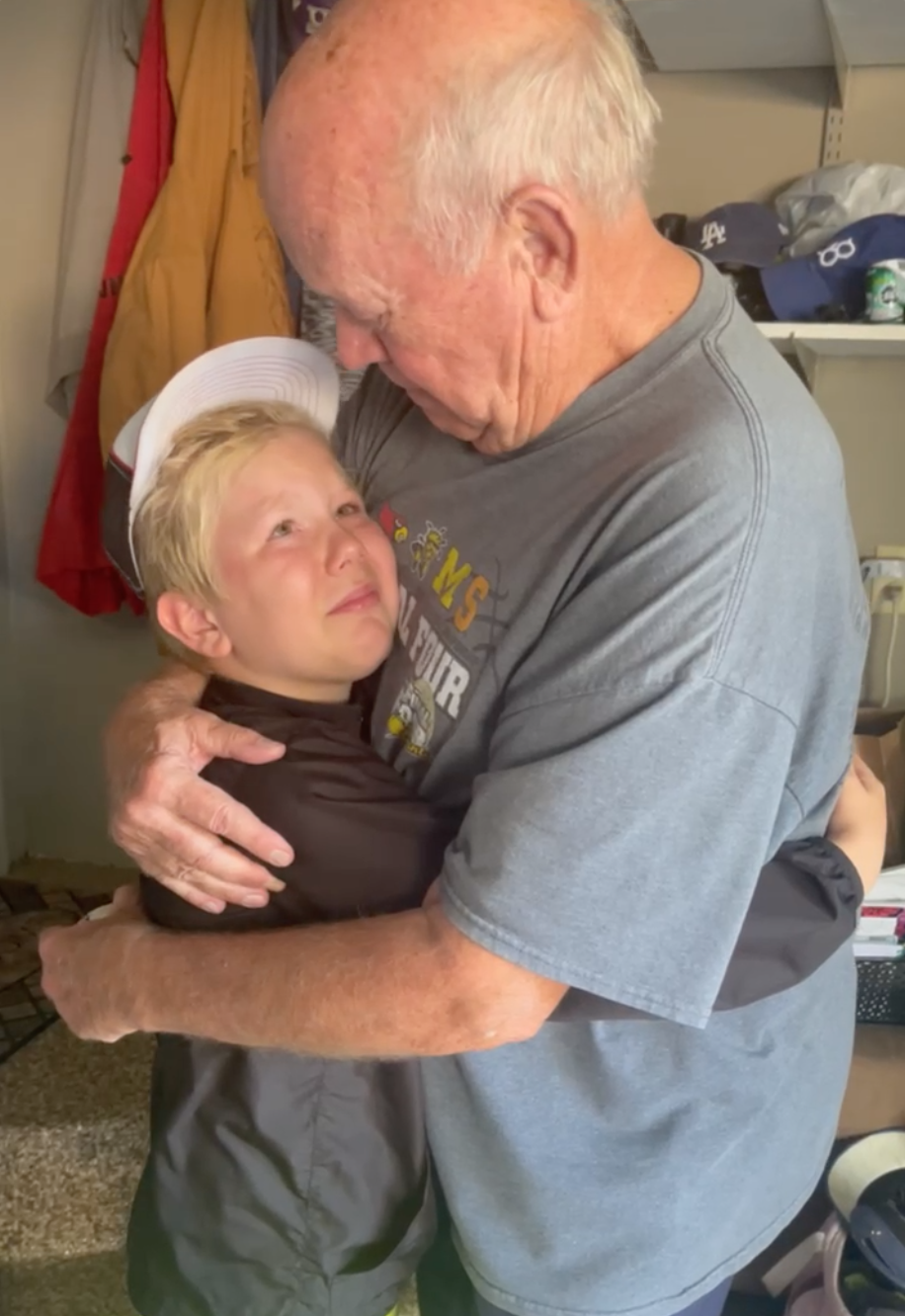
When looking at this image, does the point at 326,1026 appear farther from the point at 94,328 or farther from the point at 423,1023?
the point at 94,328

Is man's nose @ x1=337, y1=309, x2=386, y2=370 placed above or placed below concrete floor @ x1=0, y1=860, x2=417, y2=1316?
above

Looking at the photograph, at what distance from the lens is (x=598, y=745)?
647 millimetres

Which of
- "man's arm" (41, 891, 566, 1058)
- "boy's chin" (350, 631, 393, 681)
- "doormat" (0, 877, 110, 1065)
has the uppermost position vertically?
"boy's chin" (350, 631, 393, 681)

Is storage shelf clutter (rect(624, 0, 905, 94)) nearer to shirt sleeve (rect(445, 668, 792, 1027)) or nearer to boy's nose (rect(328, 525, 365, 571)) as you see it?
boy's nose (rect(328, 525, 365, 571))

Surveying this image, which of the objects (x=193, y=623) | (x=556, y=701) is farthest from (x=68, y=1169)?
(x=556, y=701)

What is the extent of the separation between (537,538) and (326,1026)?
366 mm

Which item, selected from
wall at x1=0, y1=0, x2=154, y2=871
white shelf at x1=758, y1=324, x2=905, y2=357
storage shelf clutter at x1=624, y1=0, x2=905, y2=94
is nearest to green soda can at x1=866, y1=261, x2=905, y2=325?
white shelf at x1=758, y1=324, x2=905, y2=357

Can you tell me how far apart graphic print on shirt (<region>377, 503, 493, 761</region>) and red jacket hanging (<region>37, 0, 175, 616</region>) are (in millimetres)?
1227

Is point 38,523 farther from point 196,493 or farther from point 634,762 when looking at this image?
point 634,762

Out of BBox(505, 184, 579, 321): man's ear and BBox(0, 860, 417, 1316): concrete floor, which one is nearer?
BBox(505, 184, 579, 321): man's ear

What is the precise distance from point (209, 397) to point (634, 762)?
2.11ft

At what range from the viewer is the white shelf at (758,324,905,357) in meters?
1.52

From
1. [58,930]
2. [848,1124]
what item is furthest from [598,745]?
[848,1124]

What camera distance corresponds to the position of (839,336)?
1.54 metres
